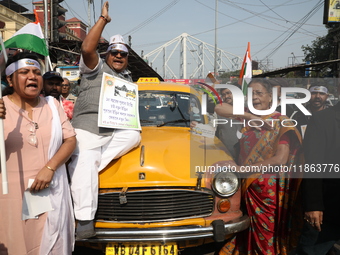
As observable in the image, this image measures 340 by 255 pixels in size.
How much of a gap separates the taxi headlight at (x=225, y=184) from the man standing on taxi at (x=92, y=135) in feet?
2.87

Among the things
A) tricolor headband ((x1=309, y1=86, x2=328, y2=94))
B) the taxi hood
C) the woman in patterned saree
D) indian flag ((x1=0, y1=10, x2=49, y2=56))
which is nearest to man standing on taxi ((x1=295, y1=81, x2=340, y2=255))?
the woman in patterned saree

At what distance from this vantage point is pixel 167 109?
14.6ft

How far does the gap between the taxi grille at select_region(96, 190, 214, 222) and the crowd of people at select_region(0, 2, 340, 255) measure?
6.5 inches

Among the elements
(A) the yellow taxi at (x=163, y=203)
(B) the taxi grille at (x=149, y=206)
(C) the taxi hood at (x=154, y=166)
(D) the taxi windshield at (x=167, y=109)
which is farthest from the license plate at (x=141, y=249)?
(D) the taxi windshield at (x=167, y=109)

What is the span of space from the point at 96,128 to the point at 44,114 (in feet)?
2.17

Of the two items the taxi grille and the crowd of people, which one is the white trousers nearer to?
the crowd of people

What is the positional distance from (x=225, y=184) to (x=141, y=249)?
3.13 feet

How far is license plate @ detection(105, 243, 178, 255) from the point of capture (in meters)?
3.06

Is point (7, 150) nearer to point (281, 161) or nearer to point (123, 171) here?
point (123, 171)

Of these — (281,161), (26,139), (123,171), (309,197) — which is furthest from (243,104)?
(26,139)

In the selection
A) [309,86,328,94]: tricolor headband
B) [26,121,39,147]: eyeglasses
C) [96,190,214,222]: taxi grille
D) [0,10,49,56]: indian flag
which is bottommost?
[96,190,214,222]: taxi grille

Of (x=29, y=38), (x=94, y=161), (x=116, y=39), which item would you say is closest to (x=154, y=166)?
(x=94, y=161)

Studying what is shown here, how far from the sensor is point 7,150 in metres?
2.44

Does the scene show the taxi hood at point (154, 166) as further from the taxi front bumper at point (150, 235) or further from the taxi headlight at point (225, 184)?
the taxi front bumper at point (150, 235)
